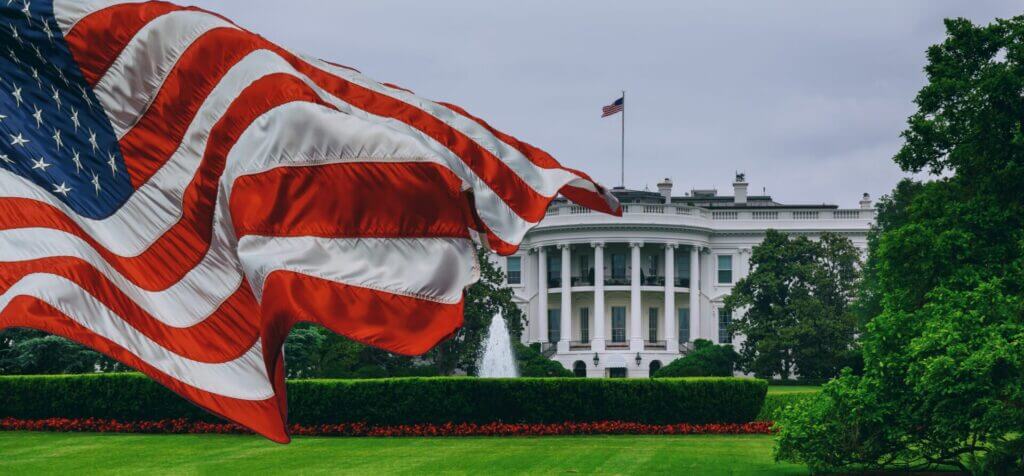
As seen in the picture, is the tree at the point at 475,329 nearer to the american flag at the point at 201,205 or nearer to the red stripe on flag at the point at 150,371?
the american flag at the point at 201,205

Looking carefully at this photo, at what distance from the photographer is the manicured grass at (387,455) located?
52.2 feet

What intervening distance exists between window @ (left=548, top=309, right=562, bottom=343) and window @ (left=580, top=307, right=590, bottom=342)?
1.11m

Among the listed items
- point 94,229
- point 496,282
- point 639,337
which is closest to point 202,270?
point 94,229

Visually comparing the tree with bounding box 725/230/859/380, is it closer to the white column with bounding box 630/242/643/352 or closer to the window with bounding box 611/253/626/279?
the white column with bounding box 630/242/643/352

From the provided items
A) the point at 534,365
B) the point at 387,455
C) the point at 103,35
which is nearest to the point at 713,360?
the point at 534,365

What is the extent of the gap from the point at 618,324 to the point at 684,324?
139 inches

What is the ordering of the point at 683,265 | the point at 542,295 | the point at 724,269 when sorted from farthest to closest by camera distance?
the point at 724,269, the point at 683,265, the point at 542,295

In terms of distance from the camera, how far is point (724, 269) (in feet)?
216

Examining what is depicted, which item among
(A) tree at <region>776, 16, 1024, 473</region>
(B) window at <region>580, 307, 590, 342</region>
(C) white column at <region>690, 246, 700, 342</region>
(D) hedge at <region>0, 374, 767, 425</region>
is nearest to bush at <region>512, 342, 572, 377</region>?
(B) window at <region>580, 307, 590, 342</region>

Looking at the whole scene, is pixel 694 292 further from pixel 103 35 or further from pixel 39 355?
pixel 103 35

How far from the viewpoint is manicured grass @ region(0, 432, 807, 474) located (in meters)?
15.9

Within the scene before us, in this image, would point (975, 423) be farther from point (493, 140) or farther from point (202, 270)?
point (202, 270)

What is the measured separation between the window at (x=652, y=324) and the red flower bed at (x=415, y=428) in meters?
41.0

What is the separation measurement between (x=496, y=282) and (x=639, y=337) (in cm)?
1550
